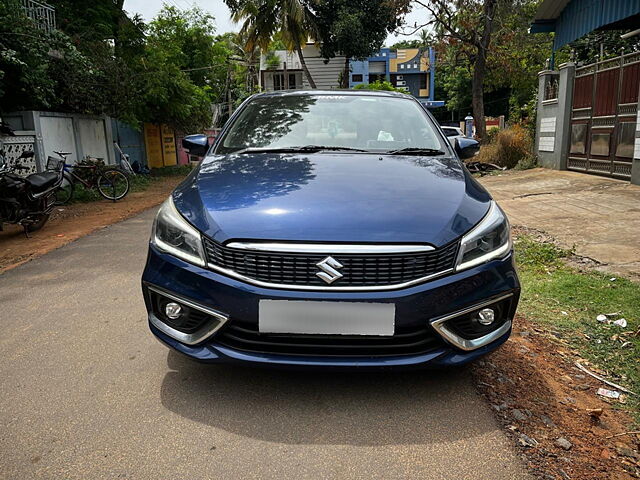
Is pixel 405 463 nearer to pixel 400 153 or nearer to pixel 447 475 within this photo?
pixel 447 475

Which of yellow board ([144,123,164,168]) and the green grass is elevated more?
yellow board ([144,123,164,168])

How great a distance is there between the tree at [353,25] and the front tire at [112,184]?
16547 millimetres

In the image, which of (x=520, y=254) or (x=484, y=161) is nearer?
(x=520, y=254)

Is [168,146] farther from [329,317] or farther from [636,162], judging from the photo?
[329,317]

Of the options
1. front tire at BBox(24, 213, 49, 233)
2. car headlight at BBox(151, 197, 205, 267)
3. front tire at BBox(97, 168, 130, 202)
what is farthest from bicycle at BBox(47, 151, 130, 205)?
car headlight at BBox(151, 197, 205, 267)

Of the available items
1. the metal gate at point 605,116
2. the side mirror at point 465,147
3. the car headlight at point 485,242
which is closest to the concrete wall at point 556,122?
the metal gate at point 605,116

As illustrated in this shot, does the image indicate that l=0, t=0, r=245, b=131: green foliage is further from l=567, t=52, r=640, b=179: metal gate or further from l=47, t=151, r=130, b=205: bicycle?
l=567, t=52, r=640, b=179: metal gate

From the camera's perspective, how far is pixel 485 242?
2.44 m

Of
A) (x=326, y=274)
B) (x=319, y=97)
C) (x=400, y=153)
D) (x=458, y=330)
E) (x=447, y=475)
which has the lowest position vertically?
(x=447, y=475)

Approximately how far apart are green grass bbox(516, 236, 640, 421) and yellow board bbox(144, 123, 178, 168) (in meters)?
17.6

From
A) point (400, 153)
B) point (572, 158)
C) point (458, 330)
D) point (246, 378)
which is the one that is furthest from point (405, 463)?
point (572, 158)

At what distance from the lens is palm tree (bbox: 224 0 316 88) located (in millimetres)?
24781

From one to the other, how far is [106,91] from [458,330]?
13409mm

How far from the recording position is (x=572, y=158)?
37.4 ft
